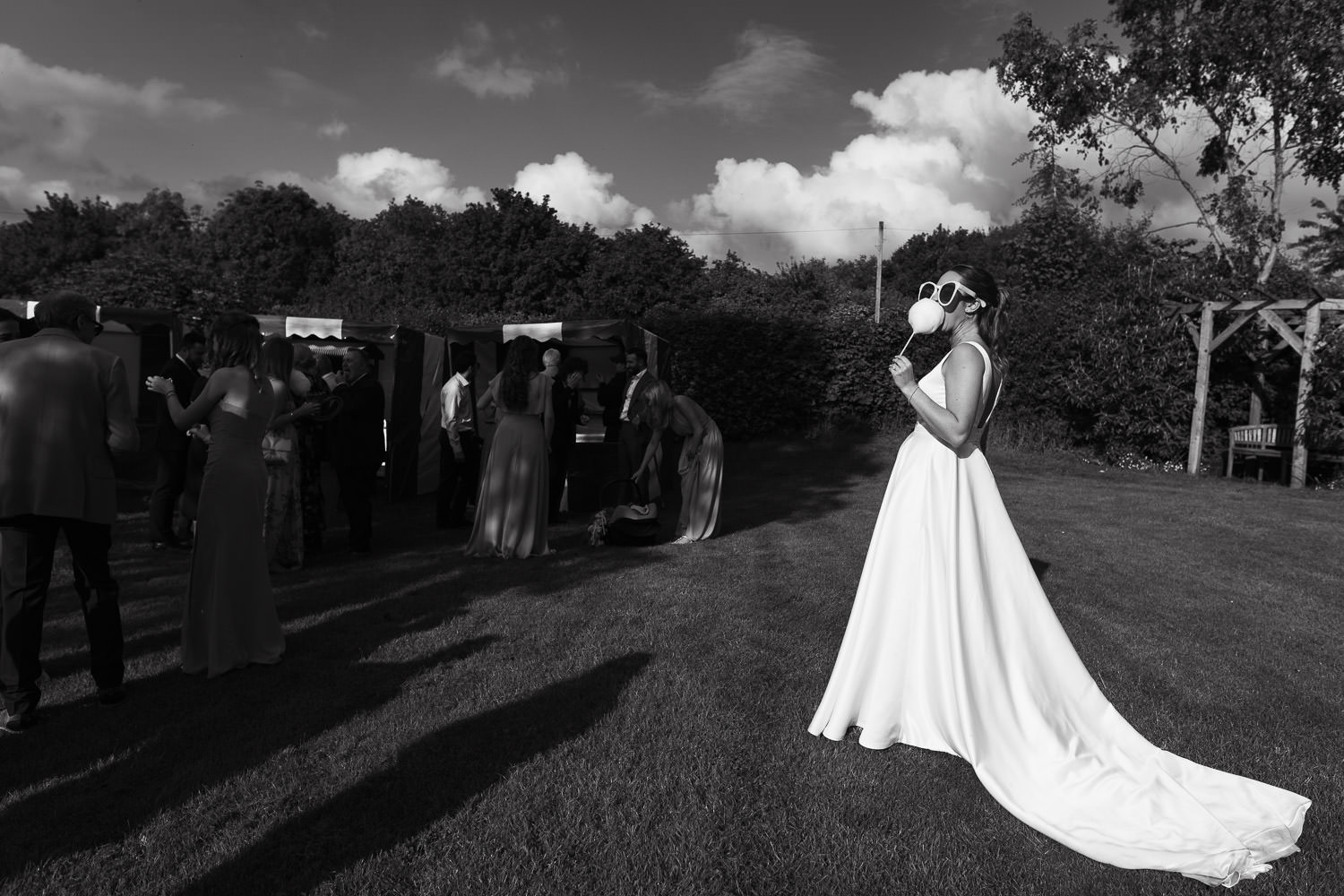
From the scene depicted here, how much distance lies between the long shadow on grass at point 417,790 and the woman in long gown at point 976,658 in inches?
49.9

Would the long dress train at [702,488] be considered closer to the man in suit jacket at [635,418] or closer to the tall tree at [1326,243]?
the man in suit jacket at [635,418]

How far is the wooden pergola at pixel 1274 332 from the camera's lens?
50.1 ft

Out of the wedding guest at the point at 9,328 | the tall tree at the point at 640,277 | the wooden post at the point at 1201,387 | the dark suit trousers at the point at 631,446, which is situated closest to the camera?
the wedding guest at the point at 9,328

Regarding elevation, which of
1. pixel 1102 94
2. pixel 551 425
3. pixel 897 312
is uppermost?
pixel 1102 94

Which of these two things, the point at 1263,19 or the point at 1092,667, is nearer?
the point at 1092,667

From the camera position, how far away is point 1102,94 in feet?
64.6

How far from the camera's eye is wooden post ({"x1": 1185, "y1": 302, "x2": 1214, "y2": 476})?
1655 centimetres

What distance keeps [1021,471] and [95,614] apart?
1597 cm

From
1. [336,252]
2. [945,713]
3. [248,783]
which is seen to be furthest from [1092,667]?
[336,252]

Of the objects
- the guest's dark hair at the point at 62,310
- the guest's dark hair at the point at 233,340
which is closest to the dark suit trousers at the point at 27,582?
the guest's dark hair at the point at 62,310

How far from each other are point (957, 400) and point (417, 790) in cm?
270

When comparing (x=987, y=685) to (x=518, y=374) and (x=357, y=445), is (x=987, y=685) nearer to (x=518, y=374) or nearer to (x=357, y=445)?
(x=518, y=374)

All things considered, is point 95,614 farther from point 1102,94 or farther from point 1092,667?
point 1102,94

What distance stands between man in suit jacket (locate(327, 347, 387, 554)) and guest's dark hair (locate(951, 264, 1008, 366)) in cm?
639
